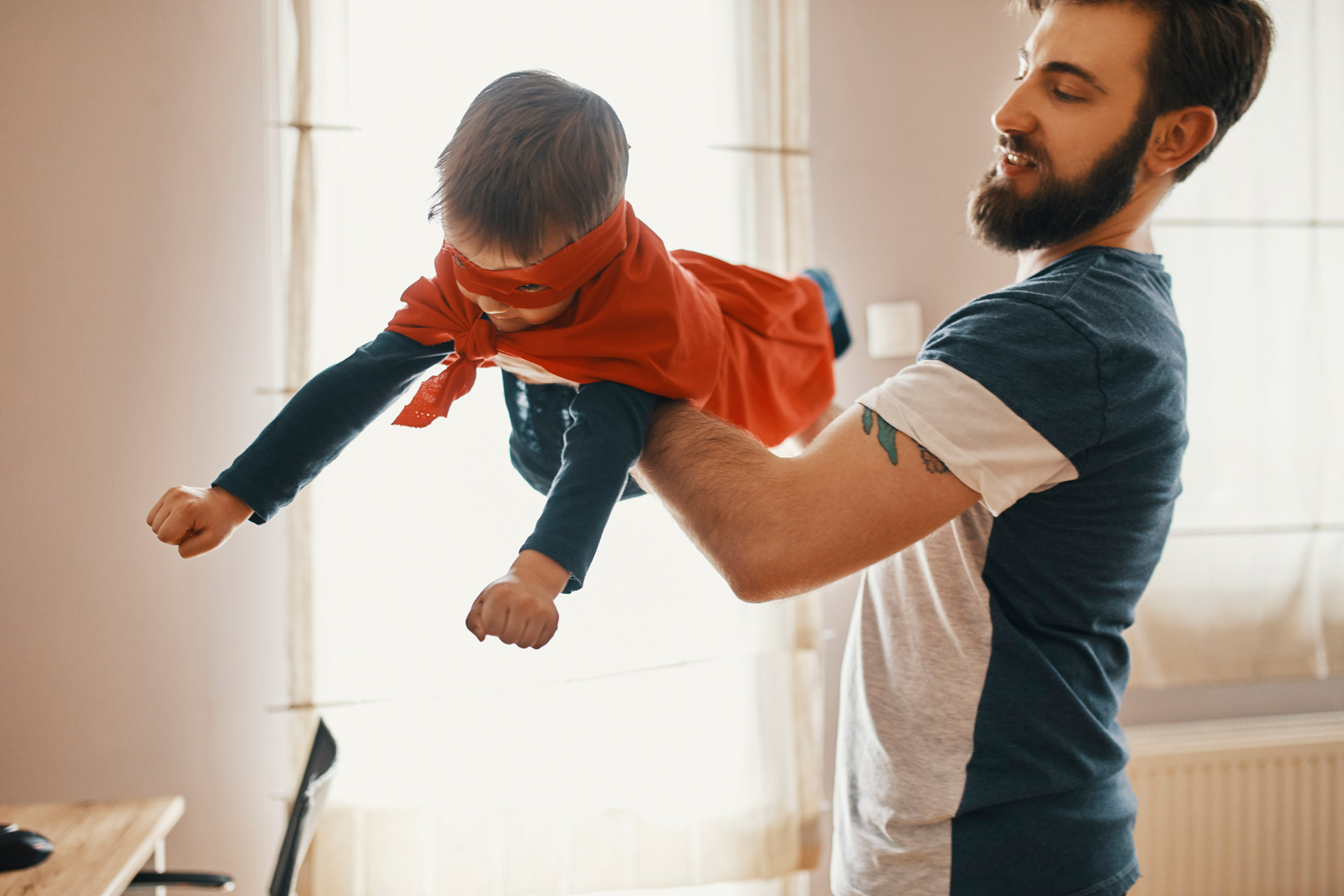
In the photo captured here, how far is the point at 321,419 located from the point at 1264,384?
2.51m

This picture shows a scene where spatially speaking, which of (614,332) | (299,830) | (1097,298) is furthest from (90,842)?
(1097,298)

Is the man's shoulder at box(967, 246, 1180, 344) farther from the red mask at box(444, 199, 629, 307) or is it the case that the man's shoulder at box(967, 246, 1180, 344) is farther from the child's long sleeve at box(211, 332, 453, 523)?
the child's long sleeve at box(211, 332, 453, 523)

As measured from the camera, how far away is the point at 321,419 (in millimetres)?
819

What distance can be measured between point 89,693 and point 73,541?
35 centimetres

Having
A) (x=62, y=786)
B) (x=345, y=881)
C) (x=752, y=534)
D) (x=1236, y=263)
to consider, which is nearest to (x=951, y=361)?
(x=752, y=534)

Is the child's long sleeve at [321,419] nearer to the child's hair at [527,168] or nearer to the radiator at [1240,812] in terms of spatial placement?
the child's hair at [527,168]

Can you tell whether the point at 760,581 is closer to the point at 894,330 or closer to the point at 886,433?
the point at 886,433

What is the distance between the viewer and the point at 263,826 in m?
1.92

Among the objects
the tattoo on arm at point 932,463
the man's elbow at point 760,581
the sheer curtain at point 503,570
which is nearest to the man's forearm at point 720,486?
the man's elbow at point 760,581

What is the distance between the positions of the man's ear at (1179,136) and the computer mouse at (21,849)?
1894 millimetres

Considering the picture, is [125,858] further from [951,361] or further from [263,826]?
[951,361]

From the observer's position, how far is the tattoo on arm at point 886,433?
30.3 inches

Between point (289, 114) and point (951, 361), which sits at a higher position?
point (289, 114)

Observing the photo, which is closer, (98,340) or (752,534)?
(752,534)
